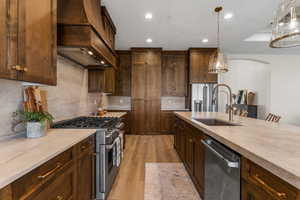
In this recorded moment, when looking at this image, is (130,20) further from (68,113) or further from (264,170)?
(264,170)

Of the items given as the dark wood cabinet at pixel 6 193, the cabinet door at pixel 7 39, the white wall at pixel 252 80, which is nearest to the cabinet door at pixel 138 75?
the white wall at pixel 252 80

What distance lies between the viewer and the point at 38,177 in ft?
2.86

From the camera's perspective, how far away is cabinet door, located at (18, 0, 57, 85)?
43.0 inches

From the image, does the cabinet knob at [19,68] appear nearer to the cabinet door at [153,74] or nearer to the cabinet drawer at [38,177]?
the cabinet drawer at [38,177]

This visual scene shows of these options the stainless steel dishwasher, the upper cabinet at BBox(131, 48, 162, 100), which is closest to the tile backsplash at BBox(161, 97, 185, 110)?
the upper cabinet at BBox(131, 48, 162, 100)

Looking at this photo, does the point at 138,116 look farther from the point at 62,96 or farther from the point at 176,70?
the point at 62,96

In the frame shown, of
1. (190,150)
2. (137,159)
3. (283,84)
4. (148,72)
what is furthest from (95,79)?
(283,84)

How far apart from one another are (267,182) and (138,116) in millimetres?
4650

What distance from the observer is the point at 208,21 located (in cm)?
345

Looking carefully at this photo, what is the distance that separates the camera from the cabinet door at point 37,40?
1.09 m

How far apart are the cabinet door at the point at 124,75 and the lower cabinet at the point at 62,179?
397 cm

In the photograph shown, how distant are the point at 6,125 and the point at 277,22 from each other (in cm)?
249

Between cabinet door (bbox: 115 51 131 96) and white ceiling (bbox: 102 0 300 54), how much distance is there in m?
0.48

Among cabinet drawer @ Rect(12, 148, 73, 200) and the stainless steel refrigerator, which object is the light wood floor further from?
the stainless steel refrigerator
